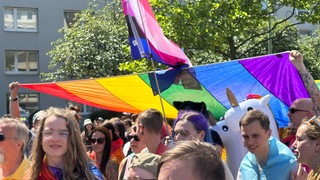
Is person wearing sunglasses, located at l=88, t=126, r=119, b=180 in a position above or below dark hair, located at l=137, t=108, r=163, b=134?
below

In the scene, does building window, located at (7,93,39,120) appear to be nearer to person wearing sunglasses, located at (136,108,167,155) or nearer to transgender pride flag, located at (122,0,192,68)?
transgender pride flag, located at (122,0,192,68)

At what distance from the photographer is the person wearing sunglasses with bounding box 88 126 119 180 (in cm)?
588

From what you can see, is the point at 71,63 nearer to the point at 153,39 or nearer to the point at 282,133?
the point at 153,39

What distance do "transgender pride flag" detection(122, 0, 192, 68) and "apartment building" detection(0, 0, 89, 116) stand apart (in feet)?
70.3

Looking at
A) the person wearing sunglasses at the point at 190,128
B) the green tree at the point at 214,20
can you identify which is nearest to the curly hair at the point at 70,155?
the person wearing sunglasses at the point at 190,128

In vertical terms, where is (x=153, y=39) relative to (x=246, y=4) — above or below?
below

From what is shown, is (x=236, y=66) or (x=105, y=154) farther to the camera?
(x=236, y=66)

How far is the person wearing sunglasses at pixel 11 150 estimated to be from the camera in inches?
169

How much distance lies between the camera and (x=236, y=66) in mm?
6738

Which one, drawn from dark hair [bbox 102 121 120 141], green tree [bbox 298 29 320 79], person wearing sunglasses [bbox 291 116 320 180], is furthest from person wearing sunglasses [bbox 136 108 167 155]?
green tree [bbox 298 29 320 79]

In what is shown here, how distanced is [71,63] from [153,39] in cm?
1758

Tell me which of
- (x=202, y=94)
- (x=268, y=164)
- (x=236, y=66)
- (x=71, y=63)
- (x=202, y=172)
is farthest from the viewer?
(x=71, y=63)

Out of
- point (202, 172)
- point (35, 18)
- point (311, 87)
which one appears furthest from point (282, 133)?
point (35, 18)

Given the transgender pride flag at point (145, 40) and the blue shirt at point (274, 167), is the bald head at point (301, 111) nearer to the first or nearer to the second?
the blue shirt at point (274, 167)
